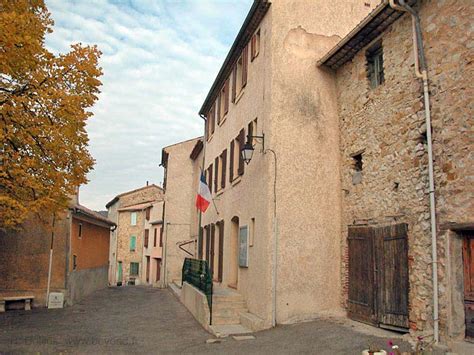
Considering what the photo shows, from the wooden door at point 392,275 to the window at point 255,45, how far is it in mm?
5873

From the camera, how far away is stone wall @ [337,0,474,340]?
23.5ft

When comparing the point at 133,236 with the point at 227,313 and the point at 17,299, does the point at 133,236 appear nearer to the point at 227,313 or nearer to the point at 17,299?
the point at 17,299

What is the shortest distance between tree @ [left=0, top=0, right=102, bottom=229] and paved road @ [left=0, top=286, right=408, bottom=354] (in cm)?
280

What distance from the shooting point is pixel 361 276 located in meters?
9.67

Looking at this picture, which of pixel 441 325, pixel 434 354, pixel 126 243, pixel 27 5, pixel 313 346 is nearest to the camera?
pixel 434 354

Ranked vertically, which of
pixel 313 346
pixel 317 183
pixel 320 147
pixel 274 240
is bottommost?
pixel 313 346

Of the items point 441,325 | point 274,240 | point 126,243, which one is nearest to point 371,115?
point 274,240

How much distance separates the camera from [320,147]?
11.0 meters

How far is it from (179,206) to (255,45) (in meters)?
17.0

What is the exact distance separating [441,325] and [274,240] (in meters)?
3.92

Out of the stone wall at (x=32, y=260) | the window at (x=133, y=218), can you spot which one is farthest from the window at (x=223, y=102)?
the window at (x=133, y=218)

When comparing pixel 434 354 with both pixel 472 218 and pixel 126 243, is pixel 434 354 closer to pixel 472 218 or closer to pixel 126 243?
pixel 472 218

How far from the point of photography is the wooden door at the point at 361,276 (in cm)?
928

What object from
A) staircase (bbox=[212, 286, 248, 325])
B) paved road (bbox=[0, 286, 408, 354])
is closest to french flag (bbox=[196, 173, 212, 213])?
staircase (bbox=[212, 286, 248, 325])
